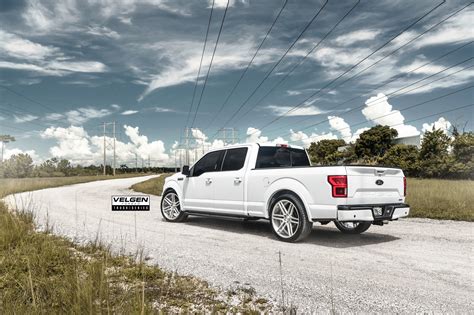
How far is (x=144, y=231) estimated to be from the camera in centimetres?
780

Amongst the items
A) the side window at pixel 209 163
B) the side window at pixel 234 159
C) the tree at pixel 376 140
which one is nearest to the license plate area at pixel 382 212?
the side window at pixel 234 159

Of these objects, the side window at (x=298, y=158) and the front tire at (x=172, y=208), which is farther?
the front tire at (x=172, y=208)

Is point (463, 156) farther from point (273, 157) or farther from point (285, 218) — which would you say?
point (285, 218)

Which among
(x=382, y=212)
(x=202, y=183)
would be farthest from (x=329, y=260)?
(x=202, y=183)

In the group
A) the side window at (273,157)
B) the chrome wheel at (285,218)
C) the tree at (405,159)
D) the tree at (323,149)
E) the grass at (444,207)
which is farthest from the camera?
the tree at (323,149)

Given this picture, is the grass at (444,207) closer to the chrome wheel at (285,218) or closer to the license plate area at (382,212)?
the license plate area at (382,212)

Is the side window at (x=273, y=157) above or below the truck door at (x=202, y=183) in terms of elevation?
above

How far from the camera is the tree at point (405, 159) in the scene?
3988cm

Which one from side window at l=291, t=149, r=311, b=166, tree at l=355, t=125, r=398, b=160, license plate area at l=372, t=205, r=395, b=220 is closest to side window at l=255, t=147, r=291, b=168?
side window at l=291, t=149, r=311, b=166

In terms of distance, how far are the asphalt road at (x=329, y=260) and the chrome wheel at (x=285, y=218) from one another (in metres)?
0.32

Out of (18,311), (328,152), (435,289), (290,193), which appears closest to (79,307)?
(18,311)

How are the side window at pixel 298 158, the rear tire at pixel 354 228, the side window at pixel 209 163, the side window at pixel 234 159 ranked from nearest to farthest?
the rear tire at pixel 354 228, the side window at pixel 234 159, the side window at pixel 298 158, the side window at pixel 209 163

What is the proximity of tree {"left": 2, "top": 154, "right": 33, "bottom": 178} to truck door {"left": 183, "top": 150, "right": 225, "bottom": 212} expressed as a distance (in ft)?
286

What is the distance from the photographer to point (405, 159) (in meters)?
42.1
